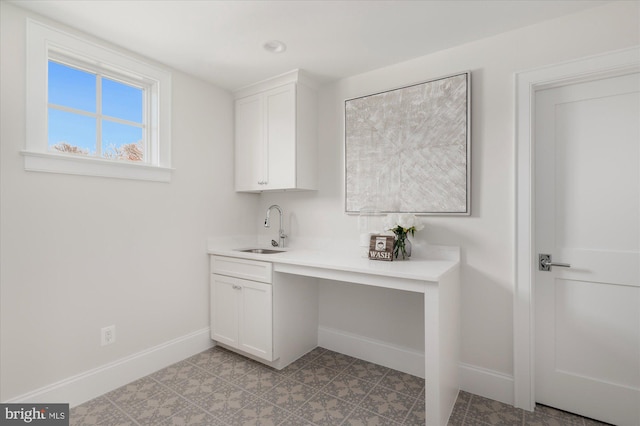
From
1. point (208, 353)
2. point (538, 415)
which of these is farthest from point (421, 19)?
point (208, 353)

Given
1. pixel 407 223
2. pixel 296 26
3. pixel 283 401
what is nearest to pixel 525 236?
pixel 407 223

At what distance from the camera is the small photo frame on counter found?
85.0 inches

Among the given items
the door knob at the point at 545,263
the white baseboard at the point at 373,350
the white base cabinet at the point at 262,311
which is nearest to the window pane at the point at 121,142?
the white base cabinet at the point at 262,311

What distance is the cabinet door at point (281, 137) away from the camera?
2.64 metres

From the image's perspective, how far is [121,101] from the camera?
94.1 inches

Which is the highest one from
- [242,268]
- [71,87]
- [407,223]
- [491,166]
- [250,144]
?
[71,87]

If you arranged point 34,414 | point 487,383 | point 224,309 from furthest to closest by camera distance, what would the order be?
point 224,309, point 487,383, point 34,414

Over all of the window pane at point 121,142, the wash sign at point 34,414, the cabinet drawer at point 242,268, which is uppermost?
the window pane at point 121,142

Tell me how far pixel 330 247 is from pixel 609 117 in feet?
6.67

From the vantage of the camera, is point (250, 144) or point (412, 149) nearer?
point (412, 149)

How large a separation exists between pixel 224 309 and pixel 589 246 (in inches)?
104

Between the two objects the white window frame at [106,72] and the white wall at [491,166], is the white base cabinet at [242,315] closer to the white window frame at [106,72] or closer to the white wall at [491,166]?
the white wall at [491,166]

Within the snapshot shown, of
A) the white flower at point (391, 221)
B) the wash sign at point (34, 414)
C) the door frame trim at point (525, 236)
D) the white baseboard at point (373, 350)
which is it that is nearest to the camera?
the wash sign at point (34, 414)

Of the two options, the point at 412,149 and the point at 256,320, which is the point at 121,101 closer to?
the point at 256,320
